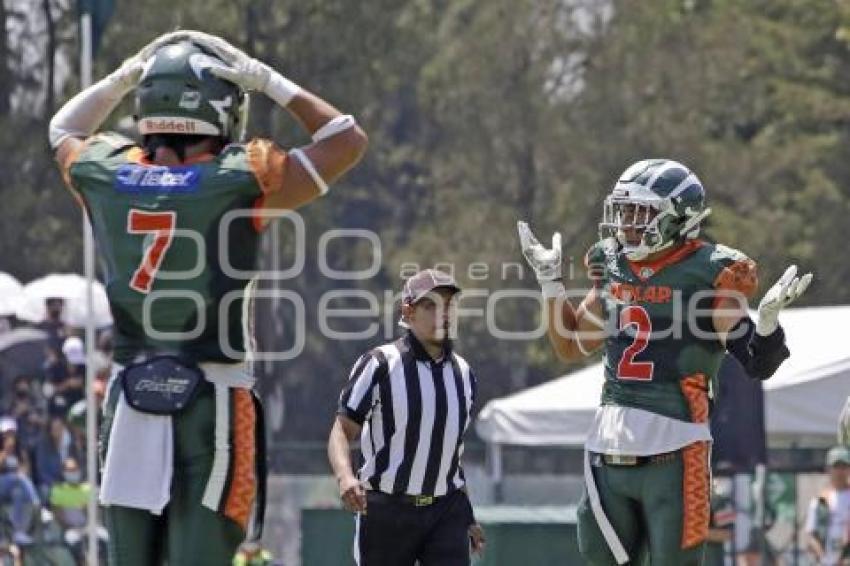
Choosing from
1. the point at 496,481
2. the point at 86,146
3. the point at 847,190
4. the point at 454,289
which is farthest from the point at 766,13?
the point at 86,146

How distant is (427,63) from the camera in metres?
33.8

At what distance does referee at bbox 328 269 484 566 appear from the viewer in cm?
977

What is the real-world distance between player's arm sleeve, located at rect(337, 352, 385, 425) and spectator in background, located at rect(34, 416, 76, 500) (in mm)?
9692

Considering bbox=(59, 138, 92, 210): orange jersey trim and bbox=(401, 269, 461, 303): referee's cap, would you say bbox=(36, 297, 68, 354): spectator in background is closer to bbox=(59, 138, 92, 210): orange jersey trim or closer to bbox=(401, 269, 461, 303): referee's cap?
bbox=(401, 269, 461, 303): referee's cap

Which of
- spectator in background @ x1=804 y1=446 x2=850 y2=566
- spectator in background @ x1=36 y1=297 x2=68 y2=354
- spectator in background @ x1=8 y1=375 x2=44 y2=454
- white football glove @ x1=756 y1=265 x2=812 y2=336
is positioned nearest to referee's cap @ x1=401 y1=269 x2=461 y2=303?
white football glove @ x1=756 y1=265 x2=812 y2=336

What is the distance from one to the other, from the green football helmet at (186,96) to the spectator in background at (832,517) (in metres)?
10.5

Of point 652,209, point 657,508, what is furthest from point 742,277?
point 657,508

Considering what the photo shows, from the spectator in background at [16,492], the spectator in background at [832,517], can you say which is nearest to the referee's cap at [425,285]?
the spectator in background at [832,517]

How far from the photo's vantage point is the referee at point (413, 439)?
9.77m

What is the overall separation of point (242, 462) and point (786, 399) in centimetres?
1243

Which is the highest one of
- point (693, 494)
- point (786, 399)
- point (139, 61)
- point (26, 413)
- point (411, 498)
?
point (139, 61)

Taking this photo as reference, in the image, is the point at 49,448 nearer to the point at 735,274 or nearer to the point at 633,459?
the point at 633,459

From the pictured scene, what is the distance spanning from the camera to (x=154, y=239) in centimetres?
667

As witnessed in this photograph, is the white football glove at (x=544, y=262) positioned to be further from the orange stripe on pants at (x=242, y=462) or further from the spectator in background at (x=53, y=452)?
the spectator in background at (x=53, y=452)
